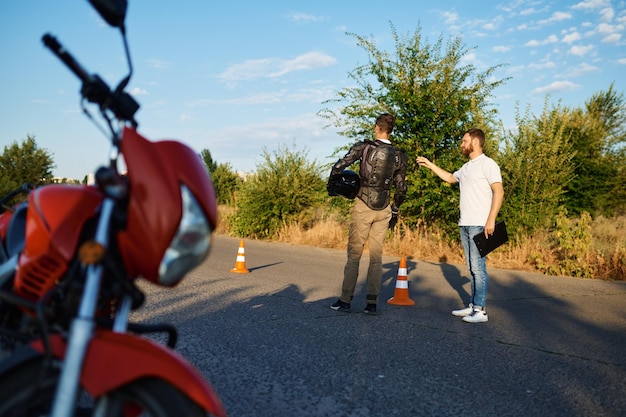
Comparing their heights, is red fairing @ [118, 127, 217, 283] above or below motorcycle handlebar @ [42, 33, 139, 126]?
below

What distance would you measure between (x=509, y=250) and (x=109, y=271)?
460 inches

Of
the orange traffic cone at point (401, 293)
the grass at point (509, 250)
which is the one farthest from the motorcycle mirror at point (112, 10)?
the grass at point (509, 250)

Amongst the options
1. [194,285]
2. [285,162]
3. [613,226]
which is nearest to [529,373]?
[194,285]

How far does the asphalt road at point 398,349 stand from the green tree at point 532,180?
4.34 metres

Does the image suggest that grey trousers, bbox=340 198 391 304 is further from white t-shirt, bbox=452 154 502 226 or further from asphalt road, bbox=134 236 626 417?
white t-shirt, bbox=452 154 502 226

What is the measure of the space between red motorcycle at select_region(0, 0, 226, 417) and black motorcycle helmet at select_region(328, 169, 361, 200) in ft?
14.5

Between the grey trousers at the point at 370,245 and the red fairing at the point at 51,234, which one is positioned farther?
the grey trousers at the point at 370,245

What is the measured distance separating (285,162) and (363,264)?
8.01 meters

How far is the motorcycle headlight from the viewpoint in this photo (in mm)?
1967

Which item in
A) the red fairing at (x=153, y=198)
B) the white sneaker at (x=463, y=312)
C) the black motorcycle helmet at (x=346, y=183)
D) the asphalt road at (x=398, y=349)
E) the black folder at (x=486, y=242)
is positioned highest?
the black motorcycle helmet at (x=346, y=183)

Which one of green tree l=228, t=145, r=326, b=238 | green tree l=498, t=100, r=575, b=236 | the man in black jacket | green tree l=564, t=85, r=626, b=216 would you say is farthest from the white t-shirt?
green tree l=564, t=85, r=626, b=216

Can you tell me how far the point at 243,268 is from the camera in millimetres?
9688

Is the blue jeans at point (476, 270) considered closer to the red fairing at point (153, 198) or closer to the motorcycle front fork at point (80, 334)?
the red fairing at point (153, 198)

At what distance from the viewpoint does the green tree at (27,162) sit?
3262 centimetres
